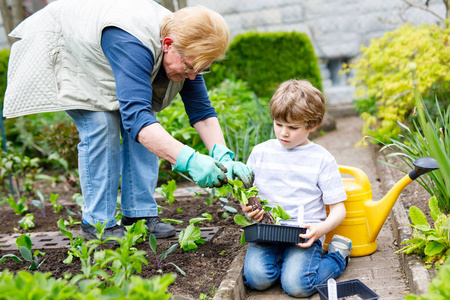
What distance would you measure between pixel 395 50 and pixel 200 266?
9.44 ft

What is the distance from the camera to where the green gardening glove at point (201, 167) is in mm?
1765

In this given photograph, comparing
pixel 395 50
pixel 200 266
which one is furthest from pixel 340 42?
pixel 200 266

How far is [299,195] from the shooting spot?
6.79 feet

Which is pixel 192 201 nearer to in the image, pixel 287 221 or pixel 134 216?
pixel 134 216

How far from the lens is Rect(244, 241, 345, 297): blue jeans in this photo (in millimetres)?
1926

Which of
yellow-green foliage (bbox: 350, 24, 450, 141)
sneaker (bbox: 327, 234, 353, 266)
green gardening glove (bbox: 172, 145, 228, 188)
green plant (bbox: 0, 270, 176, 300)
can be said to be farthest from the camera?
yellow-green foliage (bbox: 350, 24, 450, 141)

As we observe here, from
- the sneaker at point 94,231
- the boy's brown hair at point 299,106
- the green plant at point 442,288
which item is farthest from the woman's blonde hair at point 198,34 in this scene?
the green plant at point 442,288

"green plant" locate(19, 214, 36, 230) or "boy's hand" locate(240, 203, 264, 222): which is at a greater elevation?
"boy's hand" locate(240, 203, 264, 222)

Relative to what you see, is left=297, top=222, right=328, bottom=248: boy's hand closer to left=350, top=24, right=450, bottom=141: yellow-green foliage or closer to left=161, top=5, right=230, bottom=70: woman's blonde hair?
left=161, top=5, right=230, bottom=70: woman's blonde hair

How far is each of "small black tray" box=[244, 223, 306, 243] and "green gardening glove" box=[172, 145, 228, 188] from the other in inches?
9.9

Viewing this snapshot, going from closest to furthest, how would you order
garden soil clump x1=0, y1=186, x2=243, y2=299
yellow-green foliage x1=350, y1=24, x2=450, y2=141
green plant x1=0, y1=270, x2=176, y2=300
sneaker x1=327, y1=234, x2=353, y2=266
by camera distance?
1. green plant x1=0, y1=270, x2=176, y2=300
2. garden soil clump x1=0, y1=186, x2=243, y2=299
3. sneaker x1=327, y1=234, x2=353, y2=266
4. yellow-green foliage x1=350, y1=24, x2=450, y2=141

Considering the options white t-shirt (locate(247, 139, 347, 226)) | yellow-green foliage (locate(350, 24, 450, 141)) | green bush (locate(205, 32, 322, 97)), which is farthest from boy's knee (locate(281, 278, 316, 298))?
green bush (locate(205, 32, 322, 97))

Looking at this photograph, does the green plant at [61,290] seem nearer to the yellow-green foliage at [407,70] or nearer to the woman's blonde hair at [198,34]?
the woman's blonde hair at [198,34]

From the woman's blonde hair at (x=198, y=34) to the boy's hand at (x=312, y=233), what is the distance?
0.86m
